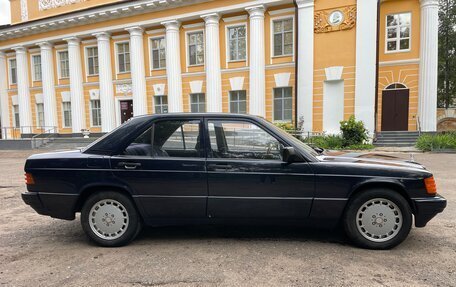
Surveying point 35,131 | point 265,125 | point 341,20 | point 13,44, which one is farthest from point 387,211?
point 13,44

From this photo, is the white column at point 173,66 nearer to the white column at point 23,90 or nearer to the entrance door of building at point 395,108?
the entrance door of building at point 395,108

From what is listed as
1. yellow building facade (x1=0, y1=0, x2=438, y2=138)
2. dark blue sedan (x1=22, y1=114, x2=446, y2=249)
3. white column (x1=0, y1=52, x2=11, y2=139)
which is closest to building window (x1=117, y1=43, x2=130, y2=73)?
yellow building facade (x1=0, y1=0, x2=438, y2=138)

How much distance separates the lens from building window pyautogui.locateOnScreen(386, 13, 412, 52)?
18.4 m

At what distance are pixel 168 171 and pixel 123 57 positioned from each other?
2322 centimetres

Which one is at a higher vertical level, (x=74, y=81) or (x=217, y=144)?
(x=74, y=81)

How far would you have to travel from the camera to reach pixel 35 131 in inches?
1122

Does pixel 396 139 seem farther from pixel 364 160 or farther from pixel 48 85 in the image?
pixel 48 85

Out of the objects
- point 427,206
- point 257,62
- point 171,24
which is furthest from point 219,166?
point 171,24

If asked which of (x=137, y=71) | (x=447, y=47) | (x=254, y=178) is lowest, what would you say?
(x=254, y=178)

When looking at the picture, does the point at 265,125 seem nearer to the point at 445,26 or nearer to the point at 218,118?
the point at 218,118

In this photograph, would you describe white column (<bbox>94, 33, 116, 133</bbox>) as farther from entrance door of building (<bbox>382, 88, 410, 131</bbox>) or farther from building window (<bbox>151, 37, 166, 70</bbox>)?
entrance door of building (<bbox>382, 88, 410, 131</bbox>)

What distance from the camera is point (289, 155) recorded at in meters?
3.81

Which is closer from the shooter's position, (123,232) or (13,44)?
(123,232)

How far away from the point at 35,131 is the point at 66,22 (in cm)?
1001
